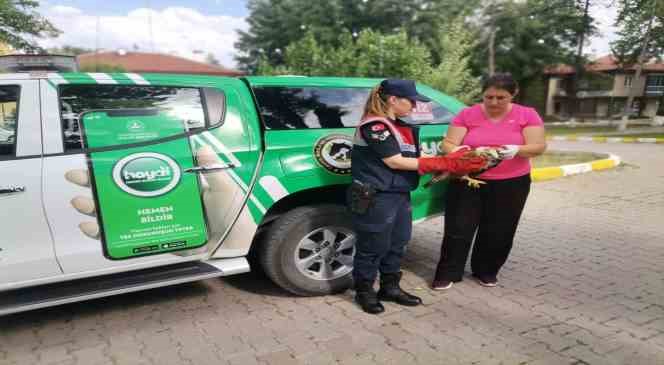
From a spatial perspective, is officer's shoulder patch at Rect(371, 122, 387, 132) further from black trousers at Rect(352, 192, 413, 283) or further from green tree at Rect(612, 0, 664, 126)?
green tree at Rect(612, 0, 664, 126)

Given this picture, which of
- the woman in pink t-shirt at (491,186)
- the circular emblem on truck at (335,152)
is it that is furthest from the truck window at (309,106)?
the woman in pink t-shirt at (491,186)

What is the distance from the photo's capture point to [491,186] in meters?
3.20

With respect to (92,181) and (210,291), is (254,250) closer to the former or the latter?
(210,291)

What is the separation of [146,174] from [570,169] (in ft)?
25.1

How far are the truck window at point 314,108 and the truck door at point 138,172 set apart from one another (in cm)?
29

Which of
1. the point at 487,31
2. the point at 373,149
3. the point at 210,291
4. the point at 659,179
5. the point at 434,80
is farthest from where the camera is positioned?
the point at 487,31

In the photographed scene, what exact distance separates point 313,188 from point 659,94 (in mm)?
54354

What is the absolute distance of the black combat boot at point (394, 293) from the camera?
308 cm

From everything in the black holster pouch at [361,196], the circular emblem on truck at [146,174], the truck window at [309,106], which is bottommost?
the black holster pouch at [361,196]

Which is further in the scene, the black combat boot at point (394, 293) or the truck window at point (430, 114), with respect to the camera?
the truck window at point (430, 114)

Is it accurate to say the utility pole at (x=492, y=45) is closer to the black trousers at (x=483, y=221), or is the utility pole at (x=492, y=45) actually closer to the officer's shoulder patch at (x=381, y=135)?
the black trousers at (x=483, y=221)

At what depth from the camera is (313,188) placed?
3.05 meters

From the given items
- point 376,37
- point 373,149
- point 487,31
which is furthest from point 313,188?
point 487,31

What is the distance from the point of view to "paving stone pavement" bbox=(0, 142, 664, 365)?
2.49 metres
